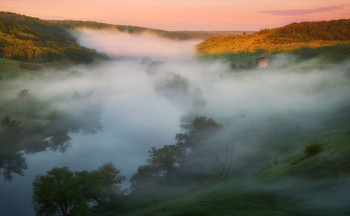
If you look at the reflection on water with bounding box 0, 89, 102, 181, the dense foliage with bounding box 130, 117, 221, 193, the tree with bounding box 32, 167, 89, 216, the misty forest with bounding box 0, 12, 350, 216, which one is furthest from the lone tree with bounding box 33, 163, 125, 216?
the reflection on water with bounding box 0, 89, 102, 181

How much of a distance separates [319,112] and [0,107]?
154312mm

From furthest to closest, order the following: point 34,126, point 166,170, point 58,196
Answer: point 34,126 < point 166,170 < point 58,196

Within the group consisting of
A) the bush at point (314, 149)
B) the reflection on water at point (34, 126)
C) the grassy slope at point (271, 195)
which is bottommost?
the grassy slope at point (271, 195)

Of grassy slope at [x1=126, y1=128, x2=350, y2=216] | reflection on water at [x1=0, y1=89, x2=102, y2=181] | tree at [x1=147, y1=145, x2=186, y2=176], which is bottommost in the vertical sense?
grassy slope at [x1=126, y1=128, x2=350, y2=216]

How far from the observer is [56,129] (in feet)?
409

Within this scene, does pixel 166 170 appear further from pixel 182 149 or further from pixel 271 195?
pixel 271 195

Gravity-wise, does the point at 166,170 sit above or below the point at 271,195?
above

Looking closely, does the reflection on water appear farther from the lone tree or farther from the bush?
the bush

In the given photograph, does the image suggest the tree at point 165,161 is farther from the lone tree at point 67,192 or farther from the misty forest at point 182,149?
the lone tree at point 67,192

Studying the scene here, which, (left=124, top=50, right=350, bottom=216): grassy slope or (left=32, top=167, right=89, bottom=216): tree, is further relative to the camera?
(left=32, top=167, right=89, bottom=216): tree

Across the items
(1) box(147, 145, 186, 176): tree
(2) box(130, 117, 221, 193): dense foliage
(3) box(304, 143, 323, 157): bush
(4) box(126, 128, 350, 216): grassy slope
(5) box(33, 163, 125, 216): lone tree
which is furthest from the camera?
(1) box(147, 145, 186, 176): tree

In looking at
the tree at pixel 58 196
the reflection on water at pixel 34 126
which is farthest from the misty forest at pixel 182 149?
the reflection on water at pixel 34 126

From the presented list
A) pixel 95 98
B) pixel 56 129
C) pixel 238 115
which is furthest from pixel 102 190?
pixel 95 98

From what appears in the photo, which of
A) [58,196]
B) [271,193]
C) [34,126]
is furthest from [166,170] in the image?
[34,126]
